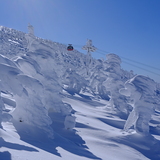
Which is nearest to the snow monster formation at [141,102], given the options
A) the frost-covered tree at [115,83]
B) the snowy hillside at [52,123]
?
the snowy hillside at [52,123]

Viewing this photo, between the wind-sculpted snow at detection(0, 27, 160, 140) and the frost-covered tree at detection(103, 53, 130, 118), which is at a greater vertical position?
the frost-covered tree at detection(103, 53, 130, 118)

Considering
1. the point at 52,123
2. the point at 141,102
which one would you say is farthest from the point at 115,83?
the point at 52,123

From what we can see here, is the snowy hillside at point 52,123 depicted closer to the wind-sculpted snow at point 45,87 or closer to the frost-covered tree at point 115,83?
the wind-sculpted snow at point 45,87

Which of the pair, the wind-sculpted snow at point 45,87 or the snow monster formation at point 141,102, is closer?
the wind-sculpted snow at point 45,87

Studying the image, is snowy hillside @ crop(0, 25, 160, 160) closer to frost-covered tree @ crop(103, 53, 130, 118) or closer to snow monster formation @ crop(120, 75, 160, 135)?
snow monster formation @ crop(120, 75, 160, 135)

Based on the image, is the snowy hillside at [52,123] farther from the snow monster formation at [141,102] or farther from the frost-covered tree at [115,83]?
the frost-covered tree at [115,83]

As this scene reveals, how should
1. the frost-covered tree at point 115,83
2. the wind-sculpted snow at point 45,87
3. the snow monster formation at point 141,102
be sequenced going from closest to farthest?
1. the wind-sculpted snow at point 45,87
2. the snow monster formation at point 141,102
3. the frost-covered tree at point 115,83

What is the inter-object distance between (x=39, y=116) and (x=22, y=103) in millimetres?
986

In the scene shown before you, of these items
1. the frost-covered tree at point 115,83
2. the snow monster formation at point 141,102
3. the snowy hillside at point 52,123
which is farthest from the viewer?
the frost-covered tree at point 115,83

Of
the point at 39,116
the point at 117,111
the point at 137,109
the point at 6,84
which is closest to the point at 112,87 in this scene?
the point at 117,111

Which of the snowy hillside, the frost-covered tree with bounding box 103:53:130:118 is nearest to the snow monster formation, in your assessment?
the snowy hillside

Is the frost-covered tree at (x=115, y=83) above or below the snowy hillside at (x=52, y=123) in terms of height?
above

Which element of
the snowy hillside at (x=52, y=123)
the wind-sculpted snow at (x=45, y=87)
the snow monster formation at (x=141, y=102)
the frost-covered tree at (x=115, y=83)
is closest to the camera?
the snowy hillside at (x=52, y=123)

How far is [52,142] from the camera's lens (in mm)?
8797
